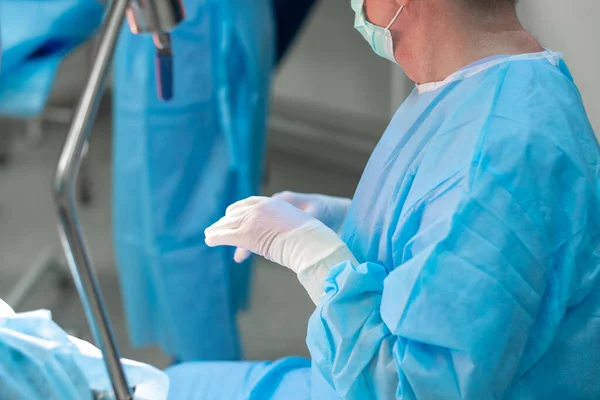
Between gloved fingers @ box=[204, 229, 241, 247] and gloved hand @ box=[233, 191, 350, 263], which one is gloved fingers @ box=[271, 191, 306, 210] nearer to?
gloved hand @ box=[233, 191, 350, 263]

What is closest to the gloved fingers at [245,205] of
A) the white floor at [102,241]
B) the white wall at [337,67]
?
the white floor at [102,241]

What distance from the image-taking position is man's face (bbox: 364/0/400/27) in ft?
2.98

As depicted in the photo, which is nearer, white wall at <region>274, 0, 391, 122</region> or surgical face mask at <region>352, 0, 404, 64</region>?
surgical face mask at <region>352, 0, 404, 64</region>

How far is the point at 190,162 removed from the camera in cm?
158

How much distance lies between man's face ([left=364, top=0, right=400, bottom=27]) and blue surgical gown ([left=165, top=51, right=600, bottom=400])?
133mm

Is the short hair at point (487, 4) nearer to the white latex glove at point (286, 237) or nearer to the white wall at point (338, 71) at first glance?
the white latex glove at point (286, 237)

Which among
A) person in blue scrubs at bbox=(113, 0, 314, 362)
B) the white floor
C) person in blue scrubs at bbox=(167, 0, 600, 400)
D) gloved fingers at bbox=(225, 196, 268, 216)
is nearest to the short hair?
person in blue scrubs at bbox=(167, 0, 600, 400)

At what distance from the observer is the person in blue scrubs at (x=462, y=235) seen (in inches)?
29.1

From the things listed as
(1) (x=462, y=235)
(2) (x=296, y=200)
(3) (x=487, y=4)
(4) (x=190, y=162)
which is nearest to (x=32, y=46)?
(4) (x=190, y=162)

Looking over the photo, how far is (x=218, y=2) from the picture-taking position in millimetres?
1494

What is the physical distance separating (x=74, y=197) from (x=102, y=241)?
192cm

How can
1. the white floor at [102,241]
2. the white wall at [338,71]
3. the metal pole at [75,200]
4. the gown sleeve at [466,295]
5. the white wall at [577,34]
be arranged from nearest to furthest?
1. the metal pole at [75,200]
2. the gown sleeve at [466,295]
3. the white wall at [577,34]
4. the white floor at [102,241]
5. the white wall at [338,71]

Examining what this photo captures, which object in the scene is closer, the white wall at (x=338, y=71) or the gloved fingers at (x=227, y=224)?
the gloved fingers at (x=227, y=224)

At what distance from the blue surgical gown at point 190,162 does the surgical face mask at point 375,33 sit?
0.60 metres
